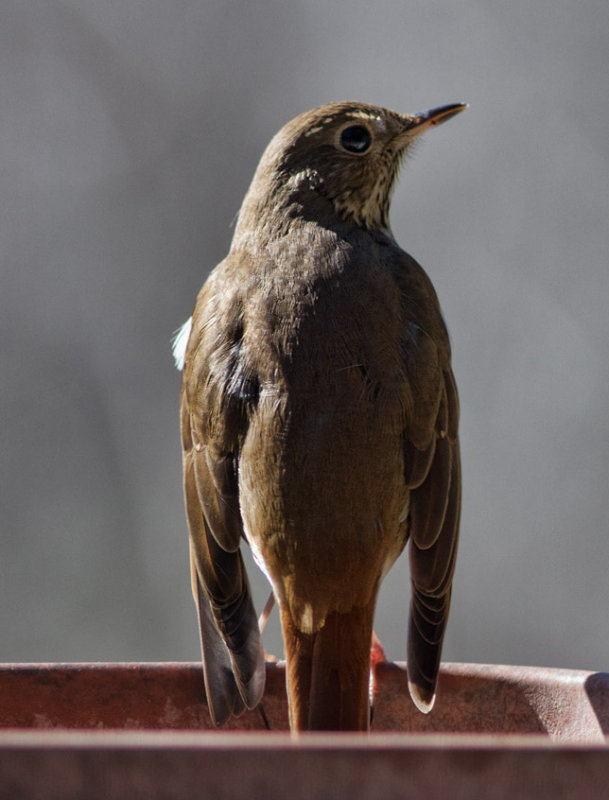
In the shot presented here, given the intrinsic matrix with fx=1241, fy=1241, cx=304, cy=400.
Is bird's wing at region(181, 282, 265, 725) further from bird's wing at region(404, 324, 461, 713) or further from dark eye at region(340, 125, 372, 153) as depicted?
dark eye at region(340, 125, 372, 153)

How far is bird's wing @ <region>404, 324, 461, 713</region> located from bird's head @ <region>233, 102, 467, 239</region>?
0.66 meters

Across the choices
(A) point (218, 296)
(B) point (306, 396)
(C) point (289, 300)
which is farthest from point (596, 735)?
(A) point (218, 296)

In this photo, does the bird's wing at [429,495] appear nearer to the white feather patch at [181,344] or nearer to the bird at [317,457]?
the bird at [317,457]

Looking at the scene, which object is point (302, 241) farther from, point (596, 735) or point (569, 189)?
point (569, 189)

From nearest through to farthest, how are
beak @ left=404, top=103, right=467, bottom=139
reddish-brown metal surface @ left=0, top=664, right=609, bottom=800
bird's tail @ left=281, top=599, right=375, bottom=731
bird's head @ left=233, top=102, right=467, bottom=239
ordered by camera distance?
reddish-brown metal surface @ left=0, top=664, right=609, bottom=800
bird's tail @ left=281, top=599, right=375, bottom=731
bird's head @ left=233, top=102, right=467, bottom=239
beak @ left=404, top=103, right=467, bottom=139

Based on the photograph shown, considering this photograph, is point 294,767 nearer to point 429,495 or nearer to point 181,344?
point 429,495

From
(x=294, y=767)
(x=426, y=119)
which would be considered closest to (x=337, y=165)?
(x=426, y=119)

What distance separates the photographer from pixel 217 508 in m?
3.13

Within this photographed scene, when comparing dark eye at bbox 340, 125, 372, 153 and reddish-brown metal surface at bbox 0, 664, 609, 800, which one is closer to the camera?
→ reddish-brown metal surface at bbox 0, 664, 609, 800

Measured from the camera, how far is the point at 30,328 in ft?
22.1

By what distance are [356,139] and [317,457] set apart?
1.33 metres

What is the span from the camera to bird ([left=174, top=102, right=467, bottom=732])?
9.04ft

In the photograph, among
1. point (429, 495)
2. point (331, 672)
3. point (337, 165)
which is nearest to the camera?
point (331, 672)

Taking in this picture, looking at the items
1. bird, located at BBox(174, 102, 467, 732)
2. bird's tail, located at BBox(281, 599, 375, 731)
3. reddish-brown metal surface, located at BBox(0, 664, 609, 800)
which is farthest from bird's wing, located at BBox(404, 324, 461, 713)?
reddish-brown metal surface, located at BBox(0, 664, 609, 800)
